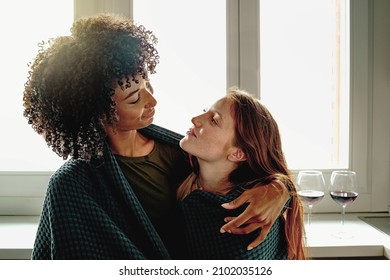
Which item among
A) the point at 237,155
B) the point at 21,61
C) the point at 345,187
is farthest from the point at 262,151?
the point at 21,61

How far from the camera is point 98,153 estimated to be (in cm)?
77

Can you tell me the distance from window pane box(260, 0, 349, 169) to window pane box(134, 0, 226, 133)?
125 mm

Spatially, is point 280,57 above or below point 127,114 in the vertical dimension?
above

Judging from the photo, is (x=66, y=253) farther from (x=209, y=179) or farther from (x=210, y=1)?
(x=210, y=1)

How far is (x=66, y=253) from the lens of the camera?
71cm

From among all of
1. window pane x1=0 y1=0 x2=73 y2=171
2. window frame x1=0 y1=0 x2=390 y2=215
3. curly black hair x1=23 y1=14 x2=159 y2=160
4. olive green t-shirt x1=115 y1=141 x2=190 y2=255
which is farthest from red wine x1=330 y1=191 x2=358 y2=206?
window pane x1=0 y1=0 x2=73 y2=171

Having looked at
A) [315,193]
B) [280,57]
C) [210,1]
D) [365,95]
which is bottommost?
[315,193]

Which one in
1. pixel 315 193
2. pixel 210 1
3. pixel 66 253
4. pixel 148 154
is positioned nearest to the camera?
pixel 66 253

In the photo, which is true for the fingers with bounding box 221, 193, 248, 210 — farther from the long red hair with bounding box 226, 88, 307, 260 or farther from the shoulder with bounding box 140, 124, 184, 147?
the shoulder with bounding box 140, 124, 184, 147

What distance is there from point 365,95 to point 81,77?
2.56 ft

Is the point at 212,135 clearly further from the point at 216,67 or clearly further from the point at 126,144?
the point at 216,67

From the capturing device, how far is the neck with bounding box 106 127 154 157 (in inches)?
32.8

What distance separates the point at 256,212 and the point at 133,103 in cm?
29
